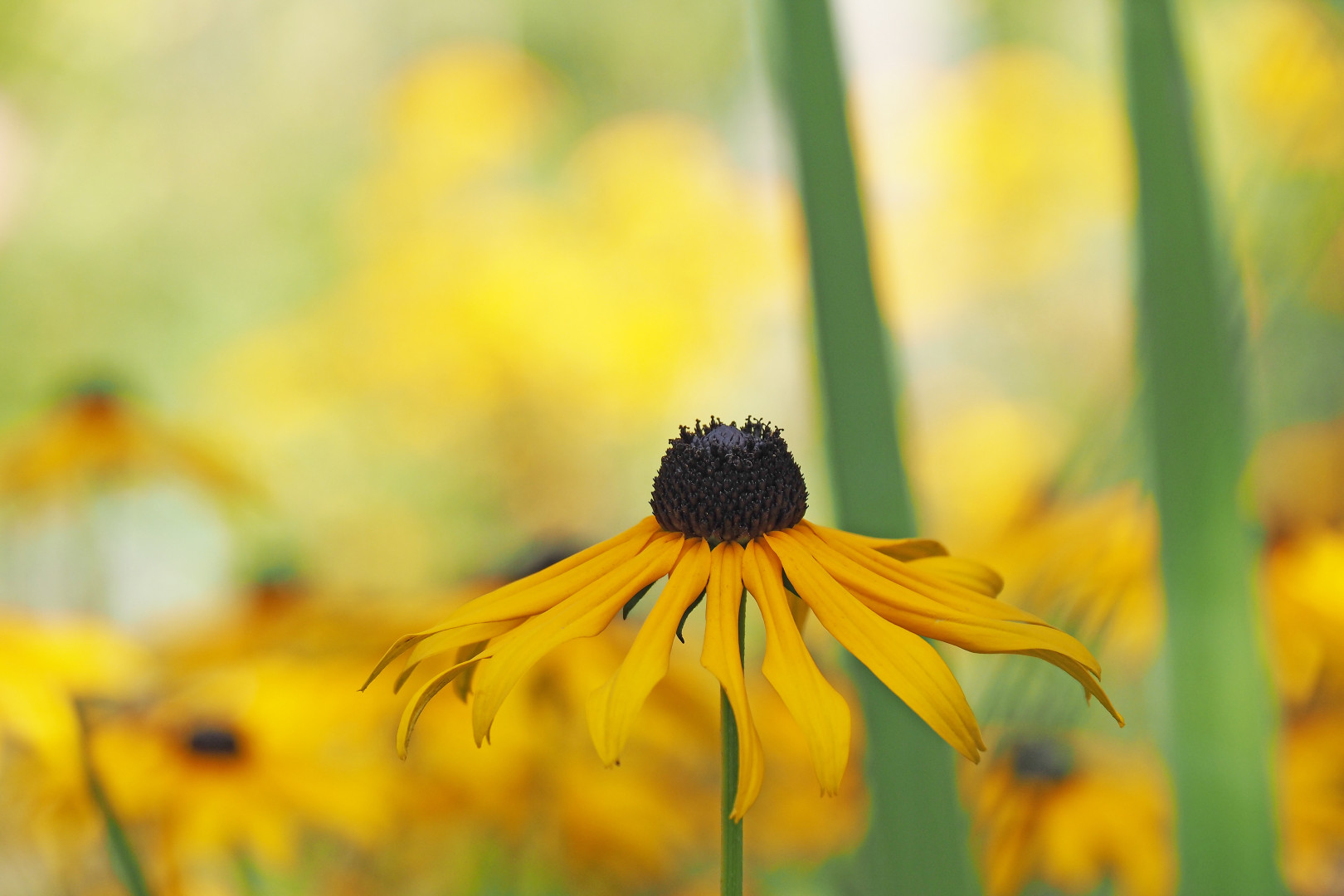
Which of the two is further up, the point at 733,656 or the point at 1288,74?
the point at 1288,74

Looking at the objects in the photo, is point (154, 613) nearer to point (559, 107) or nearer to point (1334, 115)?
point (559, 107)

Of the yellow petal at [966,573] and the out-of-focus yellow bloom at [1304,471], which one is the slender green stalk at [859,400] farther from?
the out-of-focus yellow bloom at [1304,471]

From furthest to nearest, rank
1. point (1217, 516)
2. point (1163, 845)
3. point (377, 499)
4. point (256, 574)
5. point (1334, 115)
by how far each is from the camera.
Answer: point (377, 499)
point (1334, 115)
point (256, 574)
point (1163, 845)
point (1217, 516)

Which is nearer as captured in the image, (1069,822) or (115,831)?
(115,831)

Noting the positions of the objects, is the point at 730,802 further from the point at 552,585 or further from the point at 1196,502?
the point at 1196,502

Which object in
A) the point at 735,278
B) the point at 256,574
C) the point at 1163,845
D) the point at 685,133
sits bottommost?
the point at 1163,845

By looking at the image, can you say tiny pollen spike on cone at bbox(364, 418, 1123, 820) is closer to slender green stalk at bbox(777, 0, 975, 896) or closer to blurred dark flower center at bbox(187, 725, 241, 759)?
slender green stalk at bbox(777, 0, 975, 896)

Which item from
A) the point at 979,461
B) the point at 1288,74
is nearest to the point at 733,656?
the point at 979,461

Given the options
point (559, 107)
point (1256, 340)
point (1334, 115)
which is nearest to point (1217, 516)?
point (1256, 340)
